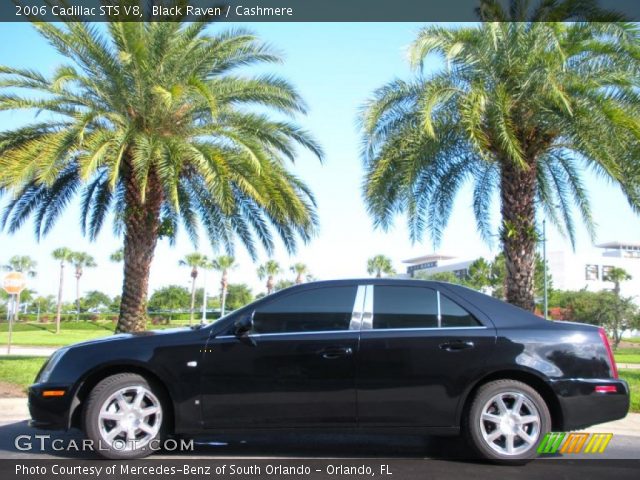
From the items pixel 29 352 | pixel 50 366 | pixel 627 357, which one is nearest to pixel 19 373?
pixel 50 366

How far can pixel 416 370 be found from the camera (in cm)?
557

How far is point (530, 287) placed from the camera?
499 inches

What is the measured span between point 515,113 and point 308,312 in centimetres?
802

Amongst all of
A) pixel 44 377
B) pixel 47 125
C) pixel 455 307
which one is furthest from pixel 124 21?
pixel 455 307

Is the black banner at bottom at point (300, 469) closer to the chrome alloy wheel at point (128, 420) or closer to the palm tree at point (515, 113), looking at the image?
the chrome alloy wheel at point (128, 420)

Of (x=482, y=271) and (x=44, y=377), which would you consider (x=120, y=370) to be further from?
(x=482, y=271)

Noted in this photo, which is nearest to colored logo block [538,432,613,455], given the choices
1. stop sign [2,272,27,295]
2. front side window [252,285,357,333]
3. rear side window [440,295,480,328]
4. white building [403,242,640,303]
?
rear side window [440,295,480,328]

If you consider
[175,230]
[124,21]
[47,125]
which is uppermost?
[124,21]

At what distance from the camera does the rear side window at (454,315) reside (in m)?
5.79

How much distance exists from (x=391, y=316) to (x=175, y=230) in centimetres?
1106

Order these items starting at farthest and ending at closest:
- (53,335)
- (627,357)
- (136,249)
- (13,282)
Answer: (53,335) < (627,357) < (13,282) < (136,249)

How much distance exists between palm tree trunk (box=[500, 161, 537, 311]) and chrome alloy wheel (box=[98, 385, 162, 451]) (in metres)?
8.76

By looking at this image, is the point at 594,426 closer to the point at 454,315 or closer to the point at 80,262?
the point at 454,315

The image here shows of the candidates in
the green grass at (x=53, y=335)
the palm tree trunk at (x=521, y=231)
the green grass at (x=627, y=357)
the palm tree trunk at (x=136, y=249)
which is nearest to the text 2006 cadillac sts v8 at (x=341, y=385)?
the palm tree trunk at (x=521, y=231)
